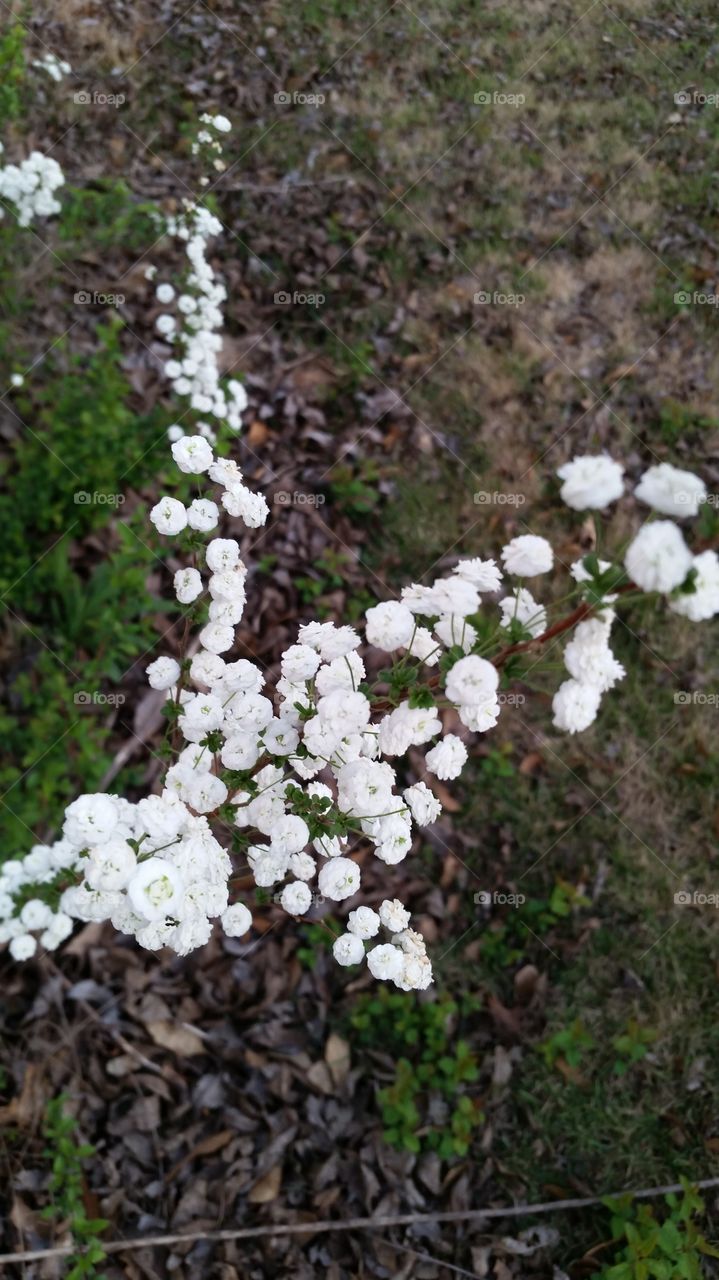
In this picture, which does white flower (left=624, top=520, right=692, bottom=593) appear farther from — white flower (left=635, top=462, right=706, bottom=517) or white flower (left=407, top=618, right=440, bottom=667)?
white flower (left=407, top=618, right=440, bottom=667)

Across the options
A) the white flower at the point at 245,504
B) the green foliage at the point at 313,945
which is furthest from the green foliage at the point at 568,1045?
the white flower at the point at 245,504

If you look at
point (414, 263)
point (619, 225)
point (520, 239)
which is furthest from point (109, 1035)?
point (619, 225)

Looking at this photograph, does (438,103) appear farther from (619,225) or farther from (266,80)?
(619,225)

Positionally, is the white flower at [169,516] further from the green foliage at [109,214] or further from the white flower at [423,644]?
the green foliage at [109,214]

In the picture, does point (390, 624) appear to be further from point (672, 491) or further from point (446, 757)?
point (672, 491)

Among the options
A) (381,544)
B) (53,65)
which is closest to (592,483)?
(381,544)

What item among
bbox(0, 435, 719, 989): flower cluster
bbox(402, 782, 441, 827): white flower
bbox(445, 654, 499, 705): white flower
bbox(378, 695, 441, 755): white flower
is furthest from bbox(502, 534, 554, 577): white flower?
bbox(402, 782, 441, 827): white flower
